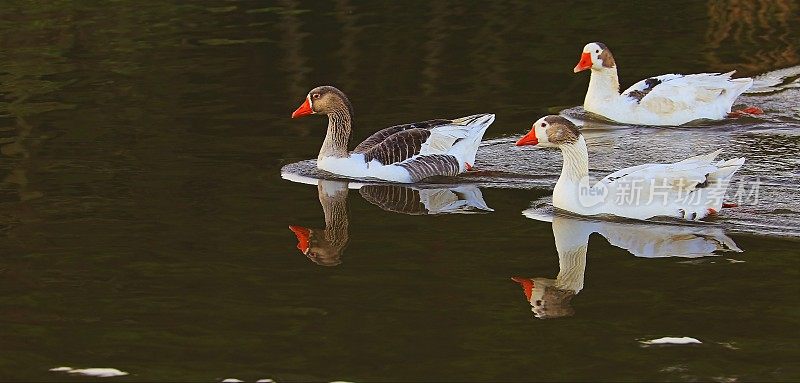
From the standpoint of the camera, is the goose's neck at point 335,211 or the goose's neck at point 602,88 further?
the goose's neck at point 602,88

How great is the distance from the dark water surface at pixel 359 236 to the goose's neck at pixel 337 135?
23.0 inches

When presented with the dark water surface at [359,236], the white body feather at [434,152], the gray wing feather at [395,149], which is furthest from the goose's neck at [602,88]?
the gray wing feather at [395,149]

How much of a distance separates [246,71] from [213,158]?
6414mm

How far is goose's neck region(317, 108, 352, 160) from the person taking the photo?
15117 millimetres

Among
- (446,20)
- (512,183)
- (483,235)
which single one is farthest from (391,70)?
(483,235)

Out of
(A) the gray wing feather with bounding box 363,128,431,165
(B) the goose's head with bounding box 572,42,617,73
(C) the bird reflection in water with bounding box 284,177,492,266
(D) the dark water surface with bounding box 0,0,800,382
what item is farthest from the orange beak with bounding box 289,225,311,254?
(B) the goose's head with bounding box 572,42,617,73

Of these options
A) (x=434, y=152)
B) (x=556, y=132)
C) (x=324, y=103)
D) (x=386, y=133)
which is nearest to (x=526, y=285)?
(x=556, y=132)

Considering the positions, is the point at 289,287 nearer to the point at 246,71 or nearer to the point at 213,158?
the point at 213,158

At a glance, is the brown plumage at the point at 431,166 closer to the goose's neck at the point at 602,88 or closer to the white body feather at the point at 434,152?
the white body feather at the point at 434,152

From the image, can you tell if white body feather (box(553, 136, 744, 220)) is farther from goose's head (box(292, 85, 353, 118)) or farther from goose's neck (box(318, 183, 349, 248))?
goose's head (box(292, 85, 353, 118))

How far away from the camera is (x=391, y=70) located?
71.1 feet

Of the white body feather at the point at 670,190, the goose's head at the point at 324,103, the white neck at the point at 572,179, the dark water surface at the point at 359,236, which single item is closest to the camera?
the dark water surface at the point at 359,236

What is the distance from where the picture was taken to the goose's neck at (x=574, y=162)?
42.9 feet

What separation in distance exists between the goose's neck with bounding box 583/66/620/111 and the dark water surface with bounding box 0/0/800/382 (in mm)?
413
